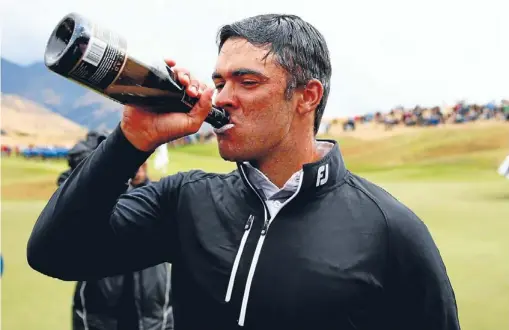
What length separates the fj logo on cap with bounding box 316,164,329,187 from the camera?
64.2 inches

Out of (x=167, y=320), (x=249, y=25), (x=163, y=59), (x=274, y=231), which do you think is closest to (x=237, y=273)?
(x=274, y=231)

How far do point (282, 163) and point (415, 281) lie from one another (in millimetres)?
471

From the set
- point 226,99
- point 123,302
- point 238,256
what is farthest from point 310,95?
point 123,302

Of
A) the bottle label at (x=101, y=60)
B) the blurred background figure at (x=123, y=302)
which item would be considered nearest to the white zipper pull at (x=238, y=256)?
the bottle label at (x=101, y=60)

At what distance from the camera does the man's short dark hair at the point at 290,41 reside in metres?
1.69

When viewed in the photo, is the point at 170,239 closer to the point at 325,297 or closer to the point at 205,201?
the point at 205,201

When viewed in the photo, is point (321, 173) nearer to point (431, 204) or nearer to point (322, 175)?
point (322, 175)

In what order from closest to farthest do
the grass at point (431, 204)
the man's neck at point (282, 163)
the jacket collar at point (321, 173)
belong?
the jacket collar at point (321, 173), the man's neck at point (282, 163), the grass at point (431, 204)

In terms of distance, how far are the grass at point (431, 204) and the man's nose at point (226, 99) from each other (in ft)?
12.8

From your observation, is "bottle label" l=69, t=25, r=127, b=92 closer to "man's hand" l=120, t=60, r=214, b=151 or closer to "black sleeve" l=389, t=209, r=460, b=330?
"man's hand" l=120, t=60, r=214, b=151

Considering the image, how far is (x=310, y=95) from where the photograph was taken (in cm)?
179

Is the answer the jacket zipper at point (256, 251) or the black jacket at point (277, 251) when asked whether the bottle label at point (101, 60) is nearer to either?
the black jacket at point (277, 251)

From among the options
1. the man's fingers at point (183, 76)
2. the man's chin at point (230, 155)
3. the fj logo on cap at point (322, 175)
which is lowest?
the fj logo on cap at point (322, 175)

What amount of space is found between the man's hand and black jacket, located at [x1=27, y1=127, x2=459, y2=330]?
3cm
